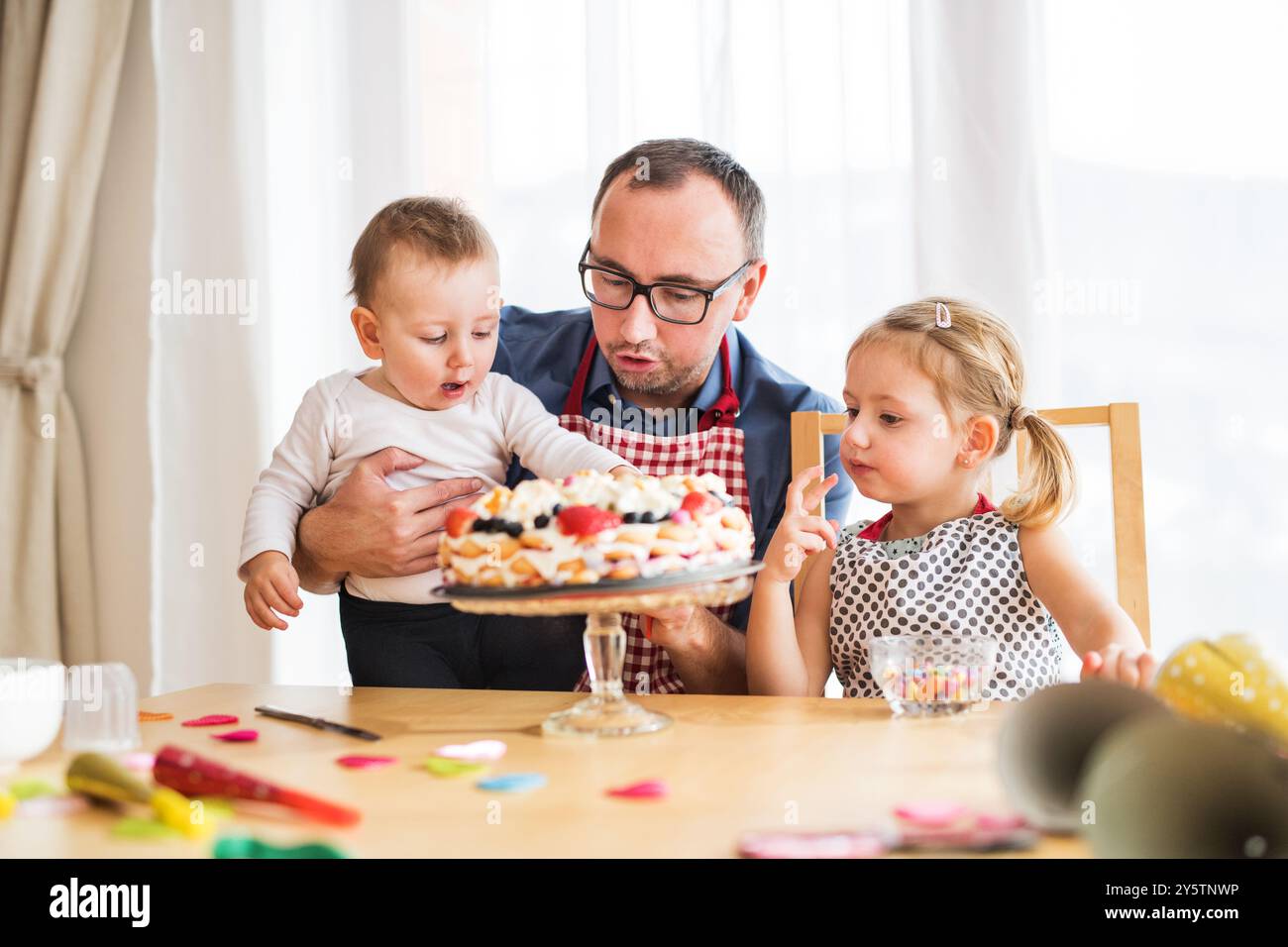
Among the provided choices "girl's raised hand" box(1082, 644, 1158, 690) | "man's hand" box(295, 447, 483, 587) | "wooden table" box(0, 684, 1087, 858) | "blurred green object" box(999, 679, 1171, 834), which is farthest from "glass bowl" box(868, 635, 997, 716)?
"man's hand" box(295, 447, 483, 587)

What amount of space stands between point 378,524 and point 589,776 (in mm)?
808

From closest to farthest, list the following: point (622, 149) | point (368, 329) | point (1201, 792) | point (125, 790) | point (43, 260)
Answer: point (1201, 792) < point (125, 790) < point (368, 329) < point (622, 149) < point (43, 260)

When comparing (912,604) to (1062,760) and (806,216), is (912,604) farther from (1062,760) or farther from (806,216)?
(806,216)

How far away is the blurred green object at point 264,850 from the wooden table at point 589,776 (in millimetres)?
35

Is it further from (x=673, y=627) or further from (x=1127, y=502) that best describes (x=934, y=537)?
(x=673, y=627)

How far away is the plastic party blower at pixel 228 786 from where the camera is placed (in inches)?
33.9

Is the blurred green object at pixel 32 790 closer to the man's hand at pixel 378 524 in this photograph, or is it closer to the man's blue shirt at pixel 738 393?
the man's hand at pixel 378 524

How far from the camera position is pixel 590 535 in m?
1.07

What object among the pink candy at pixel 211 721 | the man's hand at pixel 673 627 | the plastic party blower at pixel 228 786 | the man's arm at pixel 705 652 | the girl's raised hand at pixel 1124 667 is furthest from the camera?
the man's arm at pixel 705 652

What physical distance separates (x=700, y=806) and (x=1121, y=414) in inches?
39.1

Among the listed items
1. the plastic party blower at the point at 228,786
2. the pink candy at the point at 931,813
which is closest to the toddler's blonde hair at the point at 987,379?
the pink candy at the point at 931,813

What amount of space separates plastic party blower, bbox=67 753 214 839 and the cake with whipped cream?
13.7 inches

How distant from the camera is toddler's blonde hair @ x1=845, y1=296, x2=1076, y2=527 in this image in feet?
5.11

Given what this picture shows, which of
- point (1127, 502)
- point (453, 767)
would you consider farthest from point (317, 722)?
Answer: point (1127, 502)
